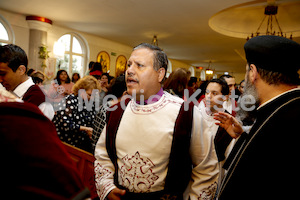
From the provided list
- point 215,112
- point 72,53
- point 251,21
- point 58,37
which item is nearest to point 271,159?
point 215,112

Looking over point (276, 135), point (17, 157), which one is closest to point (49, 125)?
point (17, 157)

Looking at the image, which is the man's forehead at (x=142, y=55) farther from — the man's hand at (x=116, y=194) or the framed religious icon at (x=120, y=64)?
the framed religious icon at (x=120, y=64)

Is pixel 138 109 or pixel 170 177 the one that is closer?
pixel 170 177

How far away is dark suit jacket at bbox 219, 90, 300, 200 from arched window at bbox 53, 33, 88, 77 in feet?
35.0

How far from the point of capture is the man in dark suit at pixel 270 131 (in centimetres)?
113

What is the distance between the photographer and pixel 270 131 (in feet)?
4.00

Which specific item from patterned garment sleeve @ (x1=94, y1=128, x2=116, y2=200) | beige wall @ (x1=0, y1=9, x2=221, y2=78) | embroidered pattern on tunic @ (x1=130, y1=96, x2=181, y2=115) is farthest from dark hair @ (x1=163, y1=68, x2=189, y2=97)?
beige wall @ (x1=0, y1=9, x2=221, y2=78)

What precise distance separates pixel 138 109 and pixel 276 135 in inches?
34.2

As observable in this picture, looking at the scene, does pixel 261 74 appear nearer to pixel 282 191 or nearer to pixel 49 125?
pixel 282 191

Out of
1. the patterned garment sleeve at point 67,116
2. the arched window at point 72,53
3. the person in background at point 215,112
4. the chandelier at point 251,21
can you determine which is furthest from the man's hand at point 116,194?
the arched window at point 72,53

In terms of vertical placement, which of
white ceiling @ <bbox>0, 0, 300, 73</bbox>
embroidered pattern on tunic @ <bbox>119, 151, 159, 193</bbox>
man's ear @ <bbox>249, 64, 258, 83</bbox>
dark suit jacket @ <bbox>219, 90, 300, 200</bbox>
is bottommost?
embroidered pattern on tunic @ <bbox>119, 151, 159, 193</bbox>

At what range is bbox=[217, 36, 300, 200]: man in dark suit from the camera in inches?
44.3

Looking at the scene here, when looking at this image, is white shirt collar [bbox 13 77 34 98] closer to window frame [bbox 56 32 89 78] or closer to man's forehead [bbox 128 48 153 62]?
man's forehead [bbox 128 48 153 62]

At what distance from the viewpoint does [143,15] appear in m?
8.30
